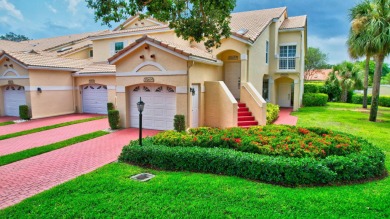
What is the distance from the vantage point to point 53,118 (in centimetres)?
1831

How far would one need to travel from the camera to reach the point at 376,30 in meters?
16.0

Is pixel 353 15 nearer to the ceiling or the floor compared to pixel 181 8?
nearer to the ceiling

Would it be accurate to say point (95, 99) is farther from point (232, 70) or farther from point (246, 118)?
point (246, 118)

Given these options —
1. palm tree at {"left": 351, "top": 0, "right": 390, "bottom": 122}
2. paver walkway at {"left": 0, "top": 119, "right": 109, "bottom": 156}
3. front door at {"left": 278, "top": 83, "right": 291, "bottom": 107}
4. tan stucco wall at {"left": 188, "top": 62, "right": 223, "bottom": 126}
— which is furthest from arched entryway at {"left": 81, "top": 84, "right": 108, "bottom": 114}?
palm tree at {"left": 351, "top": 0, "right": 390, "bottom": 122}

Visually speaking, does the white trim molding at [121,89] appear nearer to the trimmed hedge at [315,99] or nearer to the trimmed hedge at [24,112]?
the trimmed hedge at [24,112]

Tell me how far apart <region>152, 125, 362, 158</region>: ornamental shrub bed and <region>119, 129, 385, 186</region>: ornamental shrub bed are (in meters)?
0.37

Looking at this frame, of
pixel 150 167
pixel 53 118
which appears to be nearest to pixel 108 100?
pixel 53 118

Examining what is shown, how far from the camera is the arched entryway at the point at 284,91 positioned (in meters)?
24.4

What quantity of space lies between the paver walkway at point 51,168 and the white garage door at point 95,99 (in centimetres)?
900

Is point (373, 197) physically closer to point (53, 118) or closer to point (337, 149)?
point (337, 149)

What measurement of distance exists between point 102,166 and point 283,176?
5567 mm

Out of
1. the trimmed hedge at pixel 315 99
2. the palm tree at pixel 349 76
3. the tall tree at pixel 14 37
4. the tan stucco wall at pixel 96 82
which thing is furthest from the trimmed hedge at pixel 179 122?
the tall tree at pixel 14 37

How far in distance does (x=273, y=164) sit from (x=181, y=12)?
7.71 meters

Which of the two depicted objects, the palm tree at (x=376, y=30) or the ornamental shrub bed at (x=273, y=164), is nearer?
the ornamental shrub bed at (x=273, y=164)
